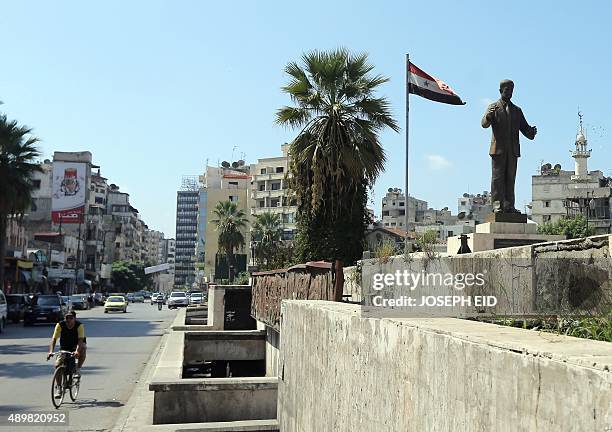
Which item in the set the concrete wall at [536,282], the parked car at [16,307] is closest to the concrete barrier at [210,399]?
the concrete wall at [536,282]

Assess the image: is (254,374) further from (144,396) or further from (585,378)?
(585,378)

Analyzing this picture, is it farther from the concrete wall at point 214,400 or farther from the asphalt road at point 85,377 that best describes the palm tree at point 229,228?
the concrete wall at point 214,400

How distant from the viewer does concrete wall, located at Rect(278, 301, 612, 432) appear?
2.15m

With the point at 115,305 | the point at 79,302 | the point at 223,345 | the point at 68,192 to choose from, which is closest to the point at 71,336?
the point at 223,345

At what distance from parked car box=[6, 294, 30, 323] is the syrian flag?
1035 inches

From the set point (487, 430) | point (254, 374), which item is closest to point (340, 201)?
point (254, 374)

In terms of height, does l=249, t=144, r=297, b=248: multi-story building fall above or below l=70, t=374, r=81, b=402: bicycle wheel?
above

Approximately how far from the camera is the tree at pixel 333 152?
690 inches

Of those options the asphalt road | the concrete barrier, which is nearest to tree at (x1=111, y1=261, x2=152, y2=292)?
the asphalt road

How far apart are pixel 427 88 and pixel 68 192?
89.9 metres

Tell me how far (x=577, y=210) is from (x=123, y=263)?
3663 inches

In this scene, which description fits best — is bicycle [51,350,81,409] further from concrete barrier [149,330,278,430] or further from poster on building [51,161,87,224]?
poster on building [51,161,87,224]

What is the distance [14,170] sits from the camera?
127ft

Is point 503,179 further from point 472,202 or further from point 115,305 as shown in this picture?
point 472,202
